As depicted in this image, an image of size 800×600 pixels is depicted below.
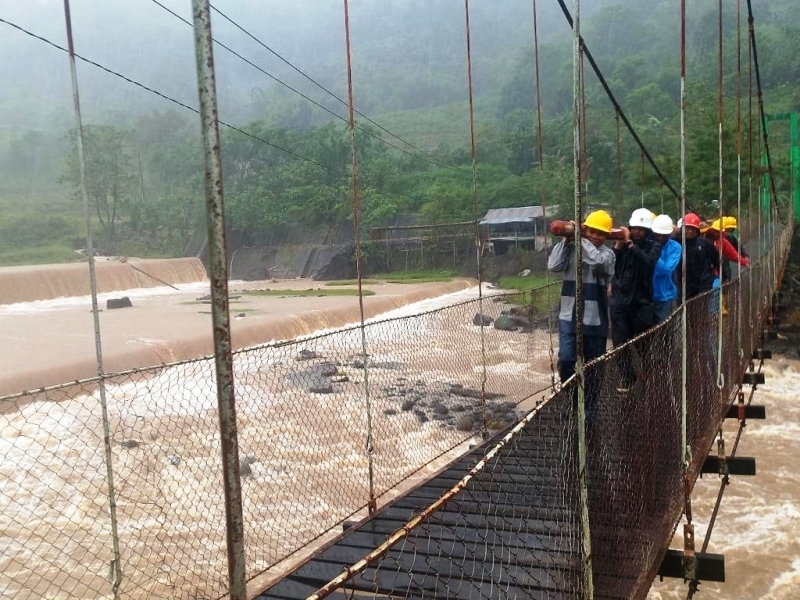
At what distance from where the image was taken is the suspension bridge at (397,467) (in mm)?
2252

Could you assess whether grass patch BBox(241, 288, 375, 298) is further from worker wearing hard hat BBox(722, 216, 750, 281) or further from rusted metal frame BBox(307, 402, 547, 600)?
rusted metal frame BBox(307, 402, 547, 600)

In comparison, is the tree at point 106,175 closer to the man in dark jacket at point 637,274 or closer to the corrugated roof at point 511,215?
the corrugated roof at point 511,215

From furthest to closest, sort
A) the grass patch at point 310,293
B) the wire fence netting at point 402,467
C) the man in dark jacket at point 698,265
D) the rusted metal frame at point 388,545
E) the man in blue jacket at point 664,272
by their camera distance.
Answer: the grass patch at point 310,293, the man in dark jacket at point 698,265, the man in blue jacket at point 664,272, the wire fence netting at point 402,467, the rusted metal frame at point 388,545

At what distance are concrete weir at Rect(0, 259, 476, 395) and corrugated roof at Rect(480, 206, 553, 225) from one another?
2.17 metres

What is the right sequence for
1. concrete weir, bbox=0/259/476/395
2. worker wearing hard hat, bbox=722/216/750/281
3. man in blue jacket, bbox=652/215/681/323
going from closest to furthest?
man in blue jacket, bbox=652/215/681/323 → worker wearing hard hat, bbox=722/216/750/281 → concrete weir, bbox=0/259/476/395

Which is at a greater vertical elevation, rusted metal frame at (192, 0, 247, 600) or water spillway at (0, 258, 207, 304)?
rusted metal frame at (192, 0, 247, 600)

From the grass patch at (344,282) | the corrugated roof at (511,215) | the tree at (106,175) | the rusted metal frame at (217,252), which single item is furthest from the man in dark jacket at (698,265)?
the tree at (106,175)

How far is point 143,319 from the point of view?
1609 centimetres

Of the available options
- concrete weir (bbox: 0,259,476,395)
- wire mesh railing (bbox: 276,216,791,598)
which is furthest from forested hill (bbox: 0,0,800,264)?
concrete weir (bbox: 0,259,476,395)

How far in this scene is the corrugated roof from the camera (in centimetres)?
2397

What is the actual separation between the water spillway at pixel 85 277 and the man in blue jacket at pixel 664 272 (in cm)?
1854

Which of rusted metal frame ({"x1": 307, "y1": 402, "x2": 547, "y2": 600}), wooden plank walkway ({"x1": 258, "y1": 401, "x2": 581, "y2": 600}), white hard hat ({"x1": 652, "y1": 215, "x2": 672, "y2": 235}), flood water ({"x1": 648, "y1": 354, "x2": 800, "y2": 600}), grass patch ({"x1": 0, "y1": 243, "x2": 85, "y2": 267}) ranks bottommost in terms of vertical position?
flood water ({"x1": 648, "y1": 354, "x2": 800, "y2": 600})

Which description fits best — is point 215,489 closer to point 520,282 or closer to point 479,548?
point 479,548

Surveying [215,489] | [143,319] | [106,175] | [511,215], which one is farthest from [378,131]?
[215,489]
